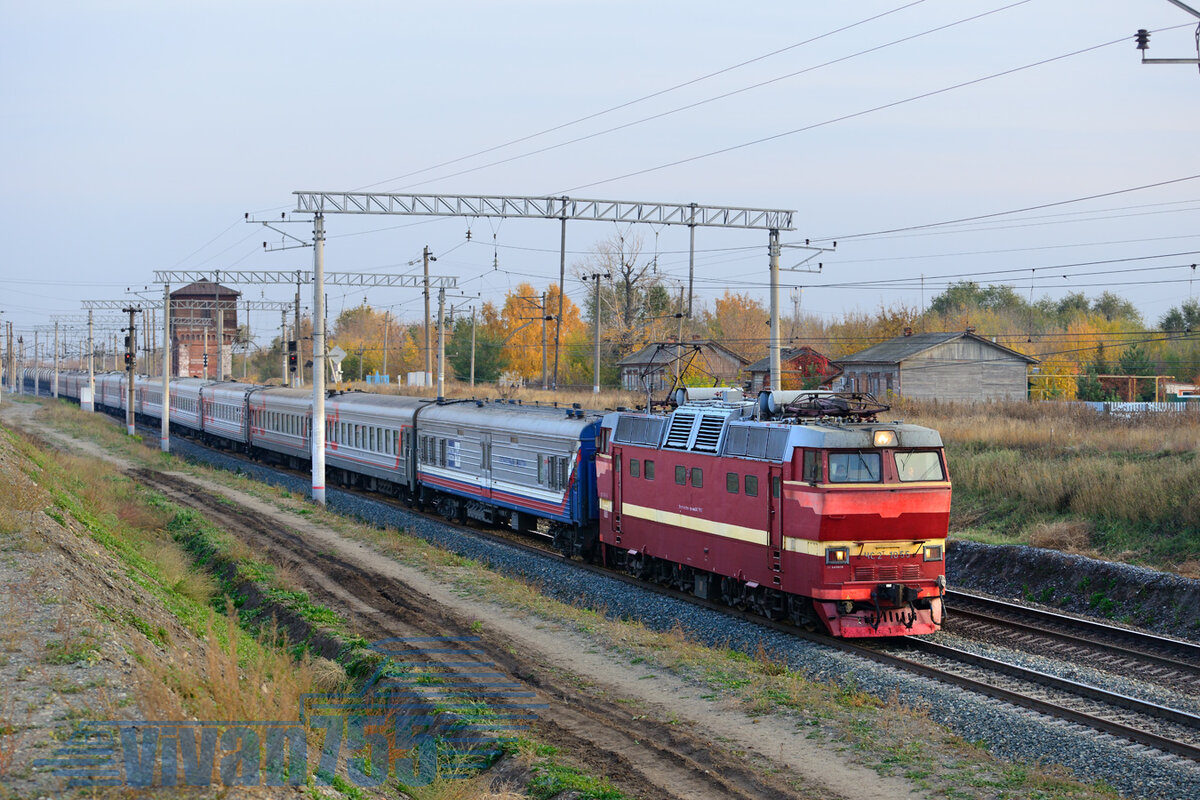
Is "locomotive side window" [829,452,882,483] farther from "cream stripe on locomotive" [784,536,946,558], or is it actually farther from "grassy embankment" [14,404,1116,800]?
"grassy embankment" [14,404,1116,800]

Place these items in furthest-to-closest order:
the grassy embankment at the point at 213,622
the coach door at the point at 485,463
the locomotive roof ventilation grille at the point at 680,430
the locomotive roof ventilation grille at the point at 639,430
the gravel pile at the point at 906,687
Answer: the coach door at the point at 485,463 → the locomotive roof ventilation grille at the point at 639,430 → the locomotive roof ventilation grille at the point at 680,430 → the gravel pile at the point at 906,687 → the grassy embankment at the point at 213,622

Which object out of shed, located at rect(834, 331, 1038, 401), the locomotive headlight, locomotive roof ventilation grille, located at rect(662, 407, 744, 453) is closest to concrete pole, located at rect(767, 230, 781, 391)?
locomotive roof ventilation grille, located at rect(662, 407, 744, 453)

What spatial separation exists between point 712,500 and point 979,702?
6.35 m

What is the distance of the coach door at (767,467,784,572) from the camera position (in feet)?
53.5

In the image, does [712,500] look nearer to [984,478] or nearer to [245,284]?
[984,478]

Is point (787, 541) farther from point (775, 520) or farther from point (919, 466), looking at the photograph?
point (919, 466)

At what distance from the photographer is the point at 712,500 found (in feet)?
60.0

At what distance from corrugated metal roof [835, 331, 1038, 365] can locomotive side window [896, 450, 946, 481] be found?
38.0m

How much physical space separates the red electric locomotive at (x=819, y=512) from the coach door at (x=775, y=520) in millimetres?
16

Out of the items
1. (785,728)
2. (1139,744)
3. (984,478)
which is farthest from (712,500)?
(984,478)

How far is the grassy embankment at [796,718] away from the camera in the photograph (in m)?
9.83

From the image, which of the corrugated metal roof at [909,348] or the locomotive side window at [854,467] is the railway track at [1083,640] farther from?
the corrugated metal roof at [909,348]

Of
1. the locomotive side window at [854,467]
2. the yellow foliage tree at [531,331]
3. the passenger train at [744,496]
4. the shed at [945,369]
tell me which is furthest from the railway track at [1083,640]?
the yellow foliage tree at [531,331]

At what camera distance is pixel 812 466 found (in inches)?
617
